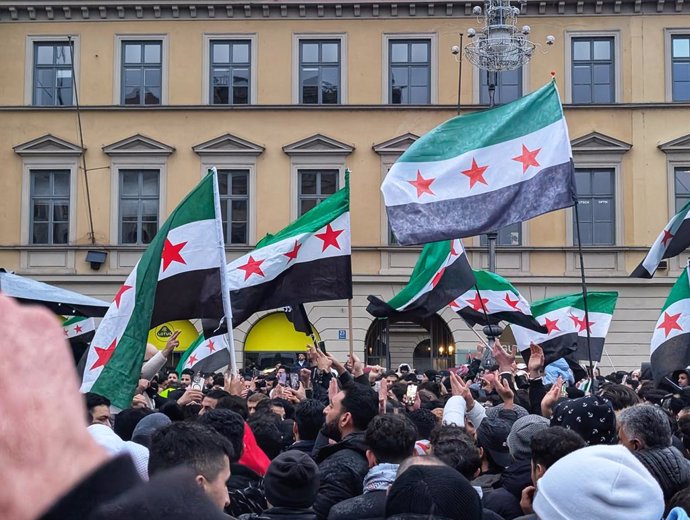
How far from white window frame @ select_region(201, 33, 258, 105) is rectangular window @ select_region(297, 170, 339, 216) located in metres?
2.55

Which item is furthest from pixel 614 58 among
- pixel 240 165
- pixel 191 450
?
pixel 191 450

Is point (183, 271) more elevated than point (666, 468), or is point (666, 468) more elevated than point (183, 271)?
point (183, 271)

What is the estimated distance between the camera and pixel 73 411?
1.05 metres

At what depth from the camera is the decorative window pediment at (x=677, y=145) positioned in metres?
29.5

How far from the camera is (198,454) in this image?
3.81 m

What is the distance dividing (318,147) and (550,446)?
2606 cm

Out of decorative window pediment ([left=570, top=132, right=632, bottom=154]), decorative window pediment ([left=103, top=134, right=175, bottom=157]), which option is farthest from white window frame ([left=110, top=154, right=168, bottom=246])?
decorative window pediment ([left=570, top=132, right=632, bottom=154])

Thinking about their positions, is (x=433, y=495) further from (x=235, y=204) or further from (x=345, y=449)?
(x=235, y=204)

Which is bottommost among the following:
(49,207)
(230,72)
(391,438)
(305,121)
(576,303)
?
(391,438)

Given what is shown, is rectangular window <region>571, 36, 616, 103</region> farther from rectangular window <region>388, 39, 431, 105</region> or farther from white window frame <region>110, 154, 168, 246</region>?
white window frame <region>110, 154, 168, 246</region>

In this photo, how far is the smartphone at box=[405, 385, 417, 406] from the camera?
9.69m

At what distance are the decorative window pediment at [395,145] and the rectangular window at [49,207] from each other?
8.81 metres

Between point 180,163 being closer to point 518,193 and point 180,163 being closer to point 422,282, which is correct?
point 422,282

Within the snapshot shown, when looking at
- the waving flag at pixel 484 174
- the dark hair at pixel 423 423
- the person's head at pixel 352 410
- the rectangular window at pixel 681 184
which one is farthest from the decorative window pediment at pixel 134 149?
the person's head at pixel 352 410
